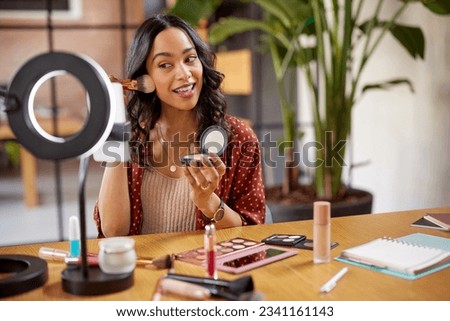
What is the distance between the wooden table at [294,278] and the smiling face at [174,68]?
17.0 inches

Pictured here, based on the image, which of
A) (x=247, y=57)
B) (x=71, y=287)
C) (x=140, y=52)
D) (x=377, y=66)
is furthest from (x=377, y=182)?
(x=71, y=287)

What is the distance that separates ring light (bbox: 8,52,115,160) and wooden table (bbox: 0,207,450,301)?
0.28 meters

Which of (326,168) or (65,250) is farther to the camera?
(326,168)

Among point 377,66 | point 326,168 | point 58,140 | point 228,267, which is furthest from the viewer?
point 377,66

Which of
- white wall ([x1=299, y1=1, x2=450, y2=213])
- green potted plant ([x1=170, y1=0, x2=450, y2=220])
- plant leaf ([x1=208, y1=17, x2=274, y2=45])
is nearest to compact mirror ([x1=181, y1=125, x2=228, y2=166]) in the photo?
green potted plant ([x1=170, y1=0, x2=450, y2=220])

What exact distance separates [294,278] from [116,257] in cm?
34

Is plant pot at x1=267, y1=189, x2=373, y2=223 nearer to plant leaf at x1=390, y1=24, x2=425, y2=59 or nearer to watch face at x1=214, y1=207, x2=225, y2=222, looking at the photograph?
plant leaf at x1=390, y1=24, x2=425, y2=59

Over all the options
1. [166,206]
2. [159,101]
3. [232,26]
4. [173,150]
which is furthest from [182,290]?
[232,26]

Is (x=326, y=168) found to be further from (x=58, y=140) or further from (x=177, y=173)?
(x=58, y=140)

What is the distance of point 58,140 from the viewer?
3.31 ft

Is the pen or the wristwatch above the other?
the wristwatch

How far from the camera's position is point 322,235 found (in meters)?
1.22

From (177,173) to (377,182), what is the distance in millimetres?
1920

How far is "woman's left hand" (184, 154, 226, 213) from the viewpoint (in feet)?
4.61
